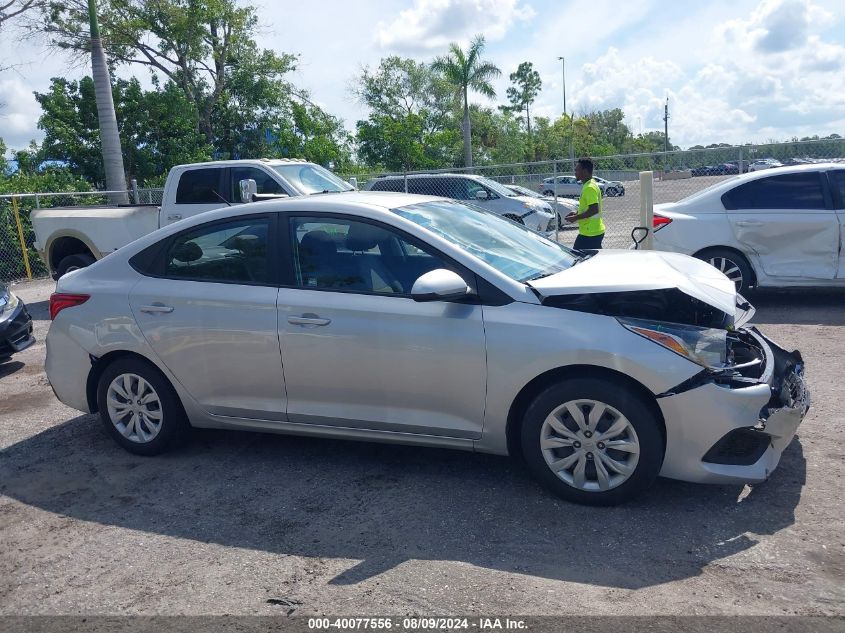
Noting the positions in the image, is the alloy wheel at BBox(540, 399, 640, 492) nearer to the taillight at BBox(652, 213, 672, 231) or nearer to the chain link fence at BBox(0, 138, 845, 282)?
the taillight at BBox(652, 213, 672, 231)

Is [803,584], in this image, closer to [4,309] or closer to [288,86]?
[4,309]

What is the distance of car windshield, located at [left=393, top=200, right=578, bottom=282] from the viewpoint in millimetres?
4523

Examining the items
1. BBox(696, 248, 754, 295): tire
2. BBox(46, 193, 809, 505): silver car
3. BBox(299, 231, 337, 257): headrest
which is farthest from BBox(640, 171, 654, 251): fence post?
BBox(299, 231, 337, 257): headrest

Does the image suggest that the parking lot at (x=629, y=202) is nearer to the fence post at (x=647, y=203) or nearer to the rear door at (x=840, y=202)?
the rear door at (x=840, y=202)

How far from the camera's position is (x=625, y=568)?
→ 3.50 metres

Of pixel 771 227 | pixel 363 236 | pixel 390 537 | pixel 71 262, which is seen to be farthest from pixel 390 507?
pixel 71 262

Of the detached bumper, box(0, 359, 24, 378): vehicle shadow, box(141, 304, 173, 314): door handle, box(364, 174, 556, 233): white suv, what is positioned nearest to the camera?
the detached bumper

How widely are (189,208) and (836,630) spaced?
389 inches

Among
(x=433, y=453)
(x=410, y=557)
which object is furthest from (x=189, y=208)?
(x=410, y=557)

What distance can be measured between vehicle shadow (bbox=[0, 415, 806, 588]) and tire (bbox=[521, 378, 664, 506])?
0.14 metres

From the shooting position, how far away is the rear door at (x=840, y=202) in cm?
858

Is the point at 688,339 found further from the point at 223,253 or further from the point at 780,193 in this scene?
the point at 780,193

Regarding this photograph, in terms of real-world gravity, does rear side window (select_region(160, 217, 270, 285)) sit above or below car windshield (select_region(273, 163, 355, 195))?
below


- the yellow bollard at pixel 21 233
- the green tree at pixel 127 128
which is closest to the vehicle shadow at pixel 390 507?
the yellow bollard at pixel 21 233
